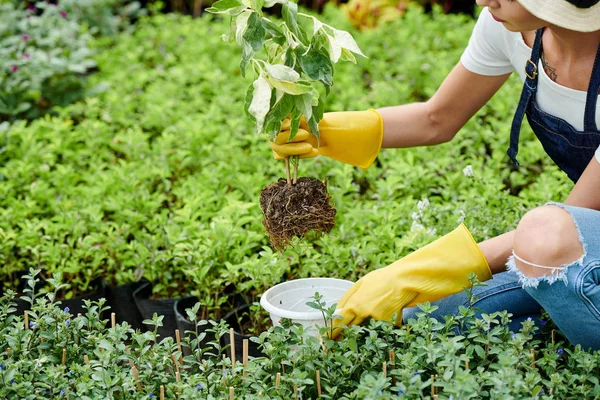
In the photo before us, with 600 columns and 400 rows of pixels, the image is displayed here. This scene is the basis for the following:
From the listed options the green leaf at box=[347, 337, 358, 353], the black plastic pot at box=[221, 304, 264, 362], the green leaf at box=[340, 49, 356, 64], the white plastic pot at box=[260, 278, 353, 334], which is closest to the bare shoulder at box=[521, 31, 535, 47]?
the green leaf at box=[340, 49, 356, 64]

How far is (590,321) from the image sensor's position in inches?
69.7

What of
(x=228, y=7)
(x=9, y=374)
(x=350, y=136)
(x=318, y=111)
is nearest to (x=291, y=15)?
(x=228, y=7)

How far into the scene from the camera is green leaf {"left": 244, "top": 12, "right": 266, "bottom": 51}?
72.9 inches

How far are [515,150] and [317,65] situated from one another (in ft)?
2.21

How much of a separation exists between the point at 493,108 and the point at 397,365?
2.13 metres

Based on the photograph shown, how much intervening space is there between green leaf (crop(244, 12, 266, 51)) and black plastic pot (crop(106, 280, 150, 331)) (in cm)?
112

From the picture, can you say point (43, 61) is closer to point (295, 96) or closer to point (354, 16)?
point (354, 16)

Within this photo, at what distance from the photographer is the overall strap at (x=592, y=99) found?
6.20 feet

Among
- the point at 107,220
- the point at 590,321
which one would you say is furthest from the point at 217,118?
the point at 590,321

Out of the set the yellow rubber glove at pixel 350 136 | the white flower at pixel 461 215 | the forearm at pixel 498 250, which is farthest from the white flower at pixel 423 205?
the forearm at pixel 498 250

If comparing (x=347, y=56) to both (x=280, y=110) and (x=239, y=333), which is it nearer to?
(x=280, y=110)

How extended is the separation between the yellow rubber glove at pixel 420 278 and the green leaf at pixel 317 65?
A: 1.70 feet

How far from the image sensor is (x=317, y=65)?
1.93 m

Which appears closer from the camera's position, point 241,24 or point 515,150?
point 241,24
